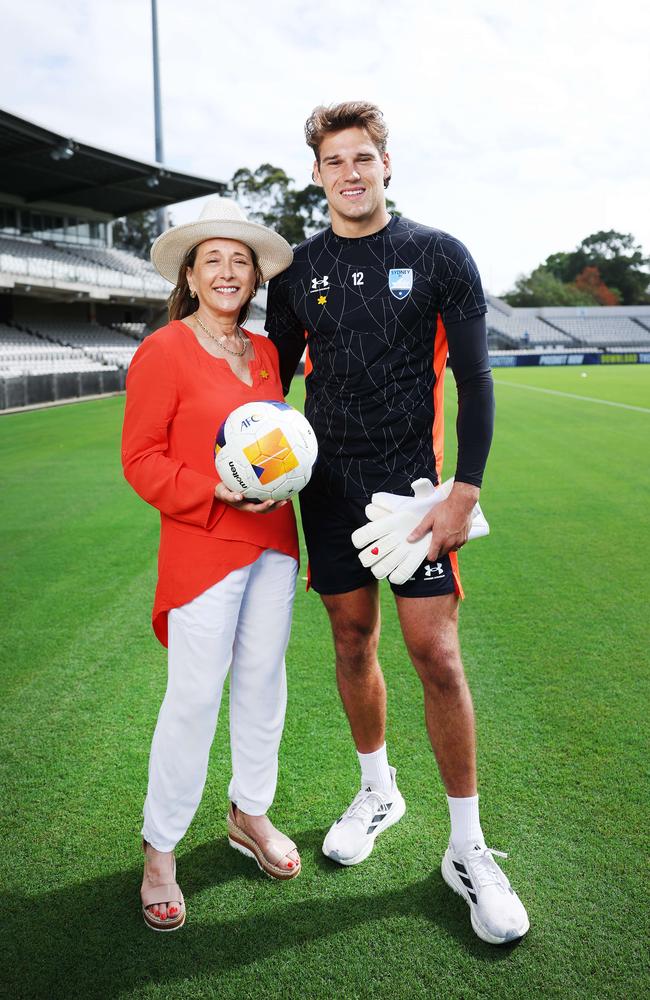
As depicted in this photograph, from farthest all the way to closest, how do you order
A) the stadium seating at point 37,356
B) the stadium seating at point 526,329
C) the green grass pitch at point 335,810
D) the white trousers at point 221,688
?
1. the stadium seating at point 526,329
2. the stadium seating at point 37,356
3. the white trousers at point 221,688
4. the green grass pitch at point 335,810

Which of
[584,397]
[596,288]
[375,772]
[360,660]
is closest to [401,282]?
[360,660]

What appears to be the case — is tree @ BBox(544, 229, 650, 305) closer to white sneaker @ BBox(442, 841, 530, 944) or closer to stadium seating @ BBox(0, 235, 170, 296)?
stadium seating @ BBox(0, 235, 170, 296)

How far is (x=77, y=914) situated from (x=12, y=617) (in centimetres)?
294

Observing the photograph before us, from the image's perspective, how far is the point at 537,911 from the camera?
2309 millimetres

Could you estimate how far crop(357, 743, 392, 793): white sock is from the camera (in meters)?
2.80

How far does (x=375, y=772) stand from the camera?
2.80 meters

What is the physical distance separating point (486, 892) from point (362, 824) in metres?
0.50

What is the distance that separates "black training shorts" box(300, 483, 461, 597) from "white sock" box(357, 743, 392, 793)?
0.63m

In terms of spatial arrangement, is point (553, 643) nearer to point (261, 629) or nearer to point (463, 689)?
point (463, 689)

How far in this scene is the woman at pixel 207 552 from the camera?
2320 millimetres

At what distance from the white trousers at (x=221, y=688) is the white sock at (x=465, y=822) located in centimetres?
62

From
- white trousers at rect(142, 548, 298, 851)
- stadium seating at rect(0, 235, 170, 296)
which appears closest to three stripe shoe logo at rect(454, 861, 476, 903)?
white trousers at rect(142, 548, 298, 851)

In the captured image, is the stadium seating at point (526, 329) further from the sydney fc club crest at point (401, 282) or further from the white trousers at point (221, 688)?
the white trousers at point (221, 688)

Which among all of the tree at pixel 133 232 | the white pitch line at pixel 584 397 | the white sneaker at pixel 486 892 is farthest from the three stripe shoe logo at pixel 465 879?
the tree at pixel 133 232
